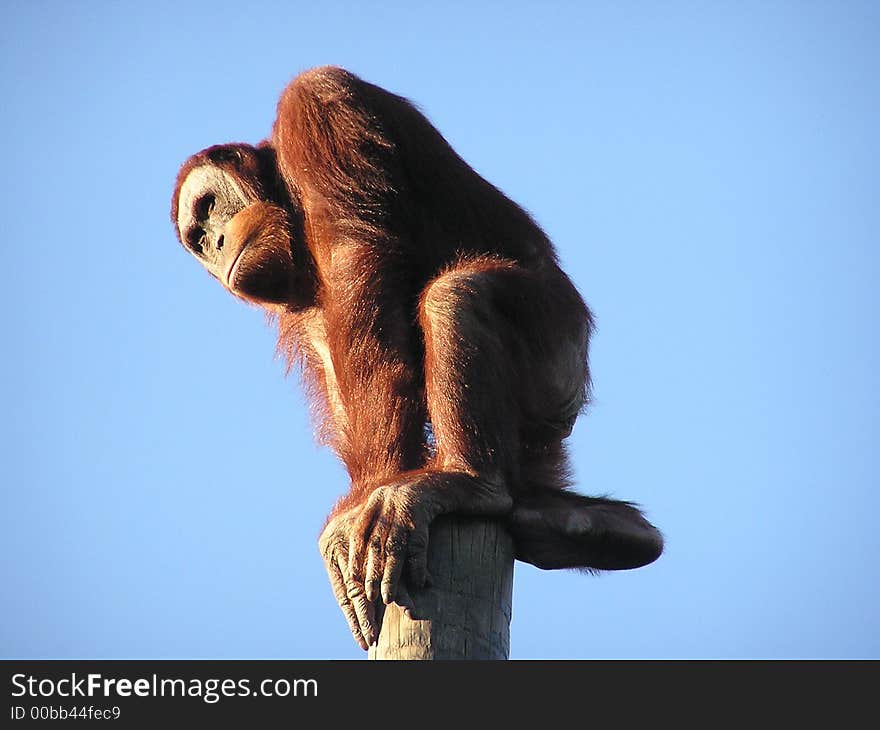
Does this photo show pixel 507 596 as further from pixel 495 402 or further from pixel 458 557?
pixel 495 402

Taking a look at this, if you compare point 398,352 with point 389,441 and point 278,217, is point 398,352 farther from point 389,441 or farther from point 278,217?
point 278,217

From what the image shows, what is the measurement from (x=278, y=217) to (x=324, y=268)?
14.5 inches

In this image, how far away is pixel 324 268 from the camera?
224 inches

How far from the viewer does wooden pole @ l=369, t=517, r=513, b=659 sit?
4562 millimetres

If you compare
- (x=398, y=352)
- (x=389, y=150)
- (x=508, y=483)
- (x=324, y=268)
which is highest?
(x=389, y=150)

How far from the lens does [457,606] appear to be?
4625 millimetres

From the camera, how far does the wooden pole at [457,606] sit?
180 inches

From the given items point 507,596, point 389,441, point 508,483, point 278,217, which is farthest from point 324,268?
point 507,596
